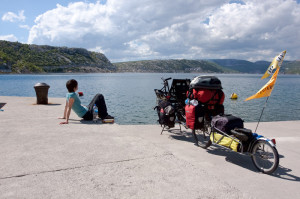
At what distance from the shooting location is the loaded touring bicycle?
4.64 m

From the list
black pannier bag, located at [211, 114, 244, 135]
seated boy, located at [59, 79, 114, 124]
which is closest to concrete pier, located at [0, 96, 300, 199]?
black pannier bag, located at [211, 114, 244, 135]

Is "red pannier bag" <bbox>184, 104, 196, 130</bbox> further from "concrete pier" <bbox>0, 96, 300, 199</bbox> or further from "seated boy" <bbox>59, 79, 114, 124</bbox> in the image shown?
"seated boy" <bbox>59, 79, 114, 124</bbox>

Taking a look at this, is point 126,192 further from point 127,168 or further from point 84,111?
point 84,111

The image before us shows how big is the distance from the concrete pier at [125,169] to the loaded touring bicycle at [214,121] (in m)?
0.34

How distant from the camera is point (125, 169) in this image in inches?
165

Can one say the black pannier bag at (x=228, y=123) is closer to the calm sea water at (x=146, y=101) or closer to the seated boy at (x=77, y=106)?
the calm sea water at (x=146, y=101)

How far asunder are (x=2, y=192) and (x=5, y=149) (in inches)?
84.3

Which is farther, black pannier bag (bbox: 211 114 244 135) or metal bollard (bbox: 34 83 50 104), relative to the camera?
metal bollard (bbox: 34 83 50 104)

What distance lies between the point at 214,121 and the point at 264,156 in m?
1.28

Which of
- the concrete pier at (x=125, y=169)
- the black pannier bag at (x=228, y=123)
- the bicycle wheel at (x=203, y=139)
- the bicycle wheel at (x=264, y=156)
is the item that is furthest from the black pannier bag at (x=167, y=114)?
the bicycle wheel at (x=264, y=156)

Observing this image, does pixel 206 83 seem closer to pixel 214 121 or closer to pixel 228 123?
pixel 214 121

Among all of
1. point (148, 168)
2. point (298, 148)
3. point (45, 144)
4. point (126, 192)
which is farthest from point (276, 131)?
point (45, 144)

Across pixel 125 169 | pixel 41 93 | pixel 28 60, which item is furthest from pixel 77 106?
pixel 28 60

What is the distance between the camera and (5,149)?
16.9 feet
